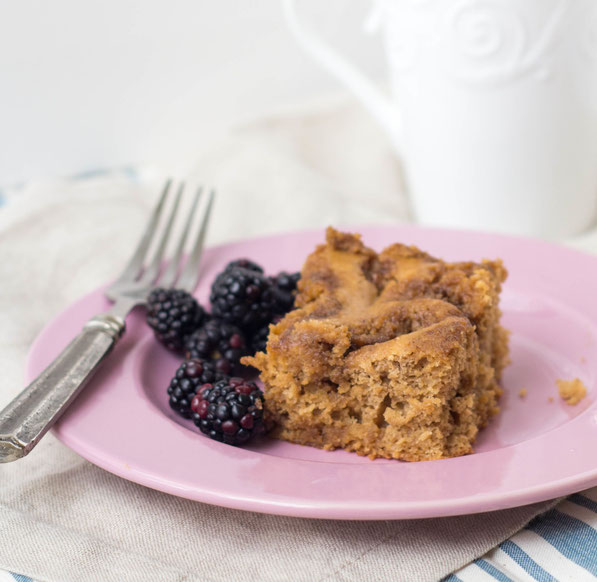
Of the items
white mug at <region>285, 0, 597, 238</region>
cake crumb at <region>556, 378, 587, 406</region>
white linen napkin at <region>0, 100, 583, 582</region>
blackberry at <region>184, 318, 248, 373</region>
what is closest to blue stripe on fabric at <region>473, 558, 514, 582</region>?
white linen napkin at <region>0, 100, 583, 582</region>

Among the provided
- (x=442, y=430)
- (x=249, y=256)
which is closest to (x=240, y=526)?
(x=442, y=430)

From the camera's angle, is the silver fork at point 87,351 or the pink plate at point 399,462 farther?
the silver fork at point 87,351

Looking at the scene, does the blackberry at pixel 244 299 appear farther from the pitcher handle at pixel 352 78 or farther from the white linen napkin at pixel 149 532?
the pitcher handle at pixel 352 78

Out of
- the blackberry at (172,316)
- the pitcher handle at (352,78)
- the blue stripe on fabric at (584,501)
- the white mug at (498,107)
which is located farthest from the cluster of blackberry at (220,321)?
the pitcher handle at (352,78)

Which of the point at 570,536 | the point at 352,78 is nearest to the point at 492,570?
the point at 570,536

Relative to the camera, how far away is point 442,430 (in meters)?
1.67

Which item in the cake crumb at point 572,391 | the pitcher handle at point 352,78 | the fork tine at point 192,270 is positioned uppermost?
the pitcher handle at point 352,78

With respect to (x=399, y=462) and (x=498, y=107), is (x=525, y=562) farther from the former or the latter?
(x=498, y=107)

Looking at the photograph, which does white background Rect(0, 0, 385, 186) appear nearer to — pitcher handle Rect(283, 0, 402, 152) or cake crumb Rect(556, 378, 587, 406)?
pitcher handle Rect(283, 0, 402, 152)

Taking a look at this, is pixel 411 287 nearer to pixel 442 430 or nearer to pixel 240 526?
pixel 442 430

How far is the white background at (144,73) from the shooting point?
13.4ft

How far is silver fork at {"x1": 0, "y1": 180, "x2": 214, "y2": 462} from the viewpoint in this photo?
1.51 m

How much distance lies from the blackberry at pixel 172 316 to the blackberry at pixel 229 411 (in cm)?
37

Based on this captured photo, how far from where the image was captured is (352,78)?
129 inches
